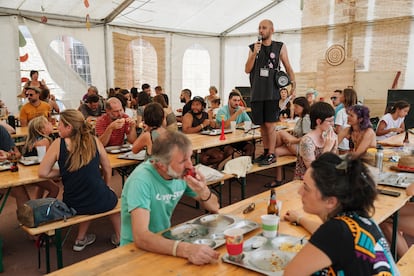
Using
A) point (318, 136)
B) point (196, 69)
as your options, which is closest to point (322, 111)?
point (318, 136)

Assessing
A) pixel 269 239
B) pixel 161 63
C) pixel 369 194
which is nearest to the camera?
pixel 369 194

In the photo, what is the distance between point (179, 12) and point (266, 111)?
6244 mm

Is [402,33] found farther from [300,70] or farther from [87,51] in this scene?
[87,51]

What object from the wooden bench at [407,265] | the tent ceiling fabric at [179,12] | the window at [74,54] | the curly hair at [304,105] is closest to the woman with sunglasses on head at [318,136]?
the wooden bench at [407,265]

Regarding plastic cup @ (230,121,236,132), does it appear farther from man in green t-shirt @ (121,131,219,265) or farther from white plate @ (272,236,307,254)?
white plate @ (272,236,307,254)

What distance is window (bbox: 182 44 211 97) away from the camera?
452 inches

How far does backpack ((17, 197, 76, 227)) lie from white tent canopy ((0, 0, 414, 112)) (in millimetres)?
5415

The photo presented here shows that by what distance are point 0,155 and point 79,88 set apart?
17.8ft

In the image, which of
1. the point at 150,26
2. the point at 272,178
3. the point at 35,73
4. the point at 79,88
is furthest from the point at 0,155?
the point at 150,26

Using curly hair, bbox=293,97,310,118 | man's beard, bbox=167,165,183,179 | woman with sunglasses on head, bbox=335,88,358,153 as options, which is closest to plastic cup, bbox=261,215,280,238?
man's beard, bbox=167,165,183,179

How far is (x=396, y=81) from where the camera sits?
8906mm

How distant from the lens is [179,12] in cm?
966

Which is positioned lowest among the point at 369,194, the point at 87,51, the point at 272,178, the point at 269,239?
the point at 272,178

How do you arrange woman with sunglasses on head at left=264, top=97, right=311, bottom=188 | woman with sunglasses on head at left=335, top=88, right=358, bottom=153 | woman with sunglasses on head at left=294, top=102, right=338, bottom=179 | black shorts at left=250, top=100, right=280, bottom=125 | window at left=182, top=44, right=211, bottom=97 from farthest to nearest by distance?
1. window at left=182, top=44, right=211, bottom=97
2. woman with sunglasses on head at left=335, top=88, right=358, bottom=153
3. woman with sunglasses on head at left=264, top=97, right=311, bottom=188
4. black shorts at left=250, top=100, right=280, bottom=125
5. woman with sunglasses on head at left=294, top=102, right=338, bottom=179
